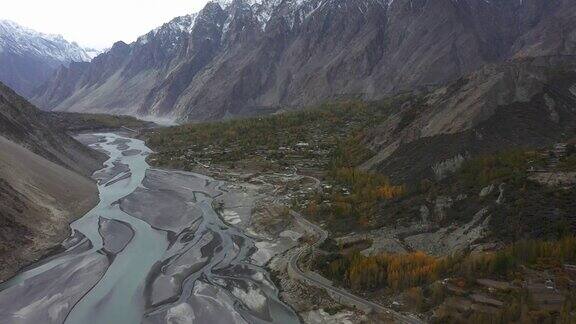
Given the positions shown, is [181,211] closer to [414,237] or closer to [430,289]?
[414,237]

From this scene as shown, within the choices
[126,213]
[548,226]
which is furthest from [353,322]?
[126,213]

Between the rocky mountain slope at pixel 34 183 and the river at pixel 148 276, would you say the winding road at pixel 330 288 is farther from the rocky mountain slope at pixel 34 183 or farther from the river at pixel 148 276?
the rocky mountain slope at pixel 34 183

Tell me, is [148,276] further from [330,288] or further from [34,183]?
[34,183]

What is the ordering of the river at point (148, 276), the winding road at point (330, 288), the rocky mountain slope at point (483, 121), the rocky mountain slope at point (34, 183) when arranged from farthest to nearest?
the rocky mountain slope at point (483, 121) → the rocky mountain slope at point (34, 183) → the river at point (148, 276) → the winding road at point (330, 288)

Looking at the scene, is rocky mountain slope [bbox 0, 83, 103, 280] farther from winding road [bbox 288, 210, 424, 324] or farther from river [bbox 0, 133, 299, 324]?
winding road [bbox 288, 210, 424, 324]

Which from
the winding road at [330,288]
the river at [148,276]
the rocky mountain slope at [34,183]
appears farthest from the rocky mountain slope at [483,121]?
the rocky mountain slope at [34,183]

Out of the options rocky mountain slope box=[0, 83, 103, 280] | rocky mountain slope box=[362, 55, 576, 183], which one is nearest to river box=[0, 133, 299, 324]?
rocky mountain slope box=[0, 83, 103, 280]
